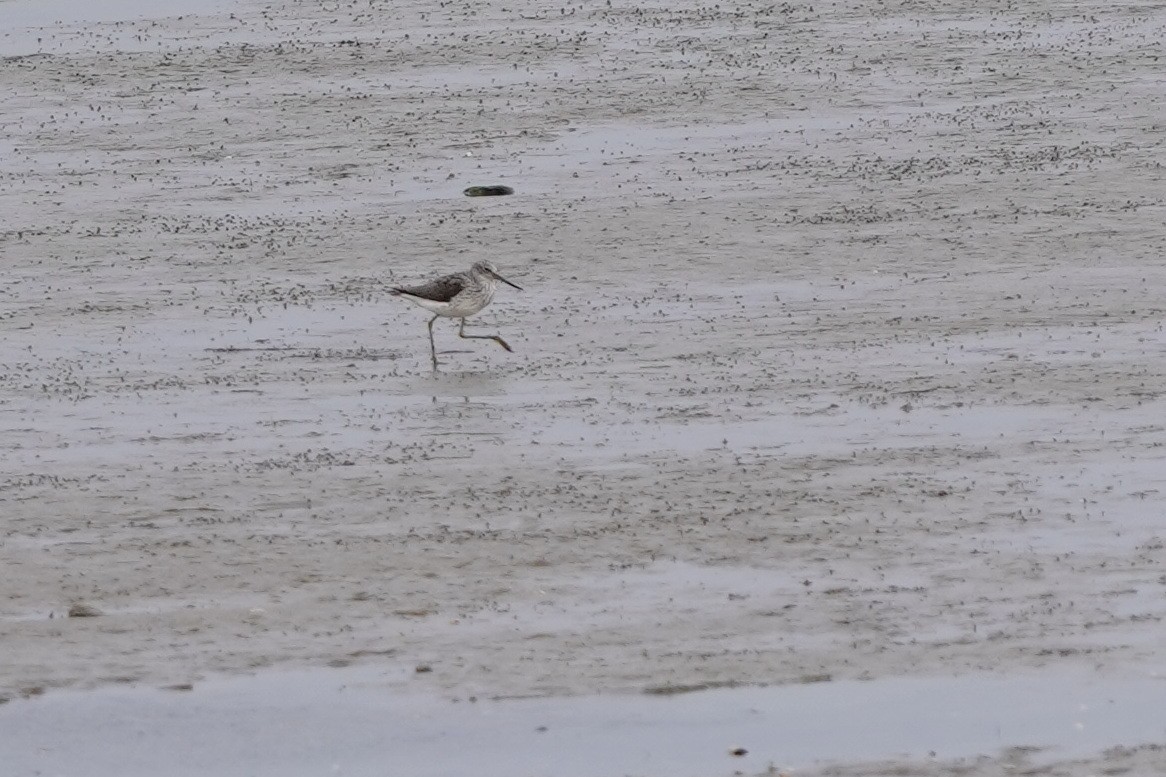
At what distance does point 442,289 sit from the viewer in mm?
14086

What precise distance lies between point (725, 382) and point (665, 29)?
1155 centimetres

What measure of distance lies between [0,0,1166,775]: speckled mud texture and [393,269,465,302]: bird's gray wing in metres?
0.38

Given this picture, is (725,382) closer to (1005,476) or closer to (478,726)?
(1005,476)

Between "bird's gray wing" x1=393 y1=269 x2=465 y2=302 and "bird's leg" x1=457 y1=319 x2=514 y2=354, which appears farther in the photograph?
"bird's gray wing" x1=393 y1=269 x2=465 y2=302

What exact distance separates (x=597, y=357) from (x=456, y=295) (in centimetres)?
106

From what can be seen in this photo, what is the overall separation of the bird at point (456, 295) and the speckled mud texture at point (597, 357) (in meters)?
0.26

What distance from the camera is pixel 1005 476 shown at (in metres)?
10.9

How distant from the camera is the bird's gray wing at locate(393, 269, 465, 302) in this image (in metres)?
14.0

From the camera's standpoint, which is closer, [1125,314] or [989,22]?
[1125,314]

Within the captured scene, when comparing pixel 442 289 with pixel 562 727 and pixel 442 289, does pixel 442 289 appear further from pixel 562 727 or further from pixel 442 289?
pixel 562 727

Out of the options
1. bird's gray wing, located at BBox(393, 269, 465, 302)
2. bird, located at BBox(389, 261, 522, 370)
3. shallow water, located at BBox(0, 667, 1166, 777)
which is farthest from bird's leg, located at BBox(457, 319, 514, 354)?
shallow water, located at BBox(0, 667, 1166, 777)

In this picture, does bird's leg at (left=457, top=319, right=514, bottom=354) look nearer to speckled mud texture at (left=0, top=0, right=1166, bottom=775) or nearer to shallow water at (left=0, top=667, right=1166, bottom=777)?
speckled mud texture at (left=0, top=0, right=1166, bottom=775)

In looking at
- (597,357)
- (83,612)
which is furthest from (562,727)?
(597,357)

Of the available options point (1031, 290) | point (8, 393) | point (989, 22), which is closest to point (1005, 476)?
point (1031, 290)
